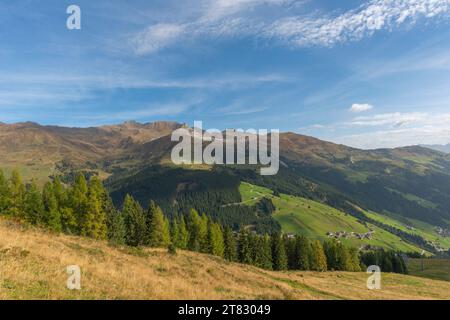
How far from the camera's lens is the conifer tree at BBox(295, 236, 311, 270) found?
111562mm

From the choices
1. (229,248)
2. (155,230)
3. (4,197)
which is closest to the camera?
(4,197)

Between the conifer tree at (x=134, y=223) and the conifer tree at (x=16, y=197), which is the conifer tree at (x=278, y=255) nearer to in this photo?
the conifer tree at (x=134, y=223)

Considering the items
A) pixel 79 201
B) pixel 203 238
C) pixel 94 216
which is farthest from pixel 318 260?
pixel 79 201

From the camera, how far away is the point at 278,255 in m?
109

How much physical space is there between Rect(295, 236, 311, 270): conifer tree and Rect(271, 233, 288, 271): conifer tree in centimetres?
579

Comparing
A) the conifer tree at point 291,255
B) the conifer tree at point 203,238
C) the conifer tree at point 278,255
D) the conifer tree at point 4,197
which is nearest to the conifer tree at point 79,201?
the conifer tree at point 4,197

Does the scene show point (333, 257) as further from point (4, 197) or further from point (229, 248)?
point (4, 197)

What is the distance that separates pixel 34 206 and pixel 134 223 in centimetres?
2990

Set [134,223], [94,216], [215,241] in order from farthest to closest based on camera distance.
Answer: [215,241] < [134,223] < [94,216]

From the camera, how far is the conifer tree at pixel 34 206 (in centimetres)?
6938

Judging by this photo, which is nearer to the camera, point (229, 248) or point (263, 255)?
point (263, 255)
